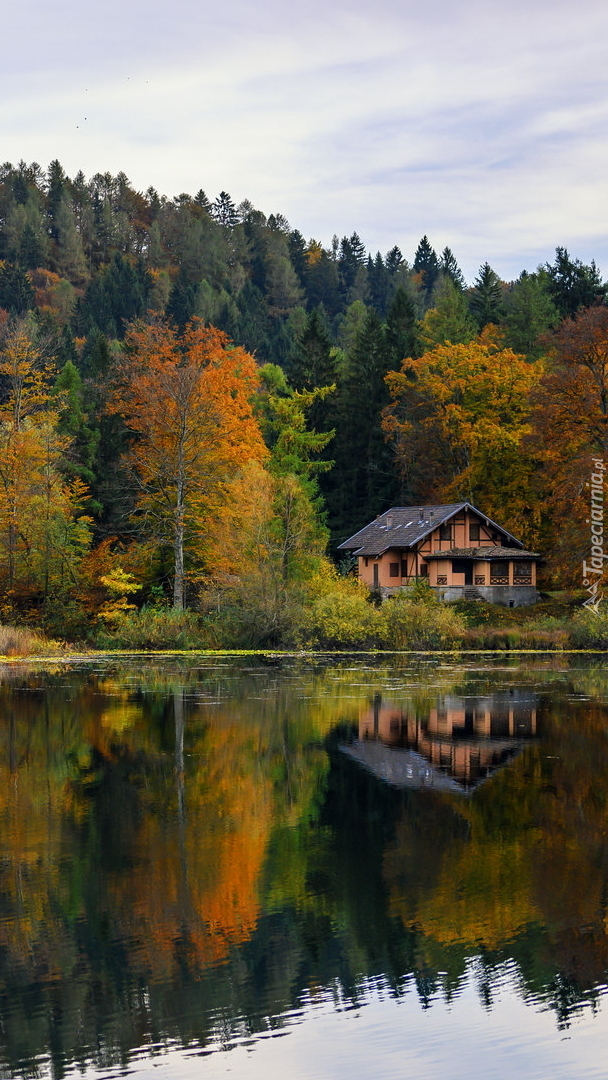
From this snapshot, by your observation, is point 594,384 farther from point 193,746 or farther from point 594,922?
point 594,922

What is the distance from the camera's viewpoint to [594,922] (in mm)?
12906

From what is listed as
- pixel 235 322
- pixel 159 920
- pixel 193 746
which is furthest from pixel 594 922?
pixel 235 322

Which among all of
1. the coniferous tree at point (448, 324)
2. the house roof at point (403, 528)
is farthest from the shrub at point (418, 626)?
the coniferous tree at point (448, 324)

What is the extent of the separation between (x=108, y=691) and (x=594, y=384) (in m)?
32.1

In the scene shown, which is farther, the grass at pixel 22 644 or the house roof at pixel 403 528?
the house roof at pixel 403 528

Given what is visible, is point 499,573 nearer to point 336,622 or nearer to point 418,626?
point 418,626

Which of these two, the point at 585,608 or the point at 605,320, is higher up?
the point at 605,320

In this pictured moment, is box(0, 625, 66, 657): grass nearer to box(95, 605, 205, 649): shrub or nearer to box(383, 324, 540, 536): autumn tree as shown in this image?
box(95, 605, 205, 649): shrub

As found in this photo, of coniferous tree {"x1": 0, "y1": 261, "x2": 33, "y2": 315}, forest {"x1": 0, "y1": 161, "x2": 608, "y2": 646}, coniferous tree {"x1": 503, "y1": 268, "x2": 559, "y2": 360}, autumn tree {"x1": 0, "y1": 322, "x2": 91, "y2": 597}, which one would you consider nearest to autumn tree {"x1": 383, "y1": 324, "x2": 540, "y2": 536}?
forest {"x1": 0, "y1": 161, "x2": 608, "y2": 646}

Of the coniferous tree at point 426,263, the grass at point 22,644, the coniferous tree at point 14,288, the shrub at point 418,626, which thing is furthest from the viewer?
the coniferous tree at point 426,263

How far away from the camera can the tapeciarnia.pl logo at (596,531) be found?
54781mm

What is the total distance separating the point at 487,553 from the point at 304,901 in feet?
172

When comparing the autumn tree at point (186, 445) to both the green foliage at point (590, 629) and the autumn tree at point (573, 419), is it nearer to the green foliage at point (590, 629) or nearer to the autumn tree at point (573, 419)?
the autumn tree at point (573, 419)

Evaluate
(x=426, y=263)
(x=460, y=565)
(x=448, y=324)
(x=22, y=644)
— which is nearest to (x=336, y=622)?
(x=22, y=644)
